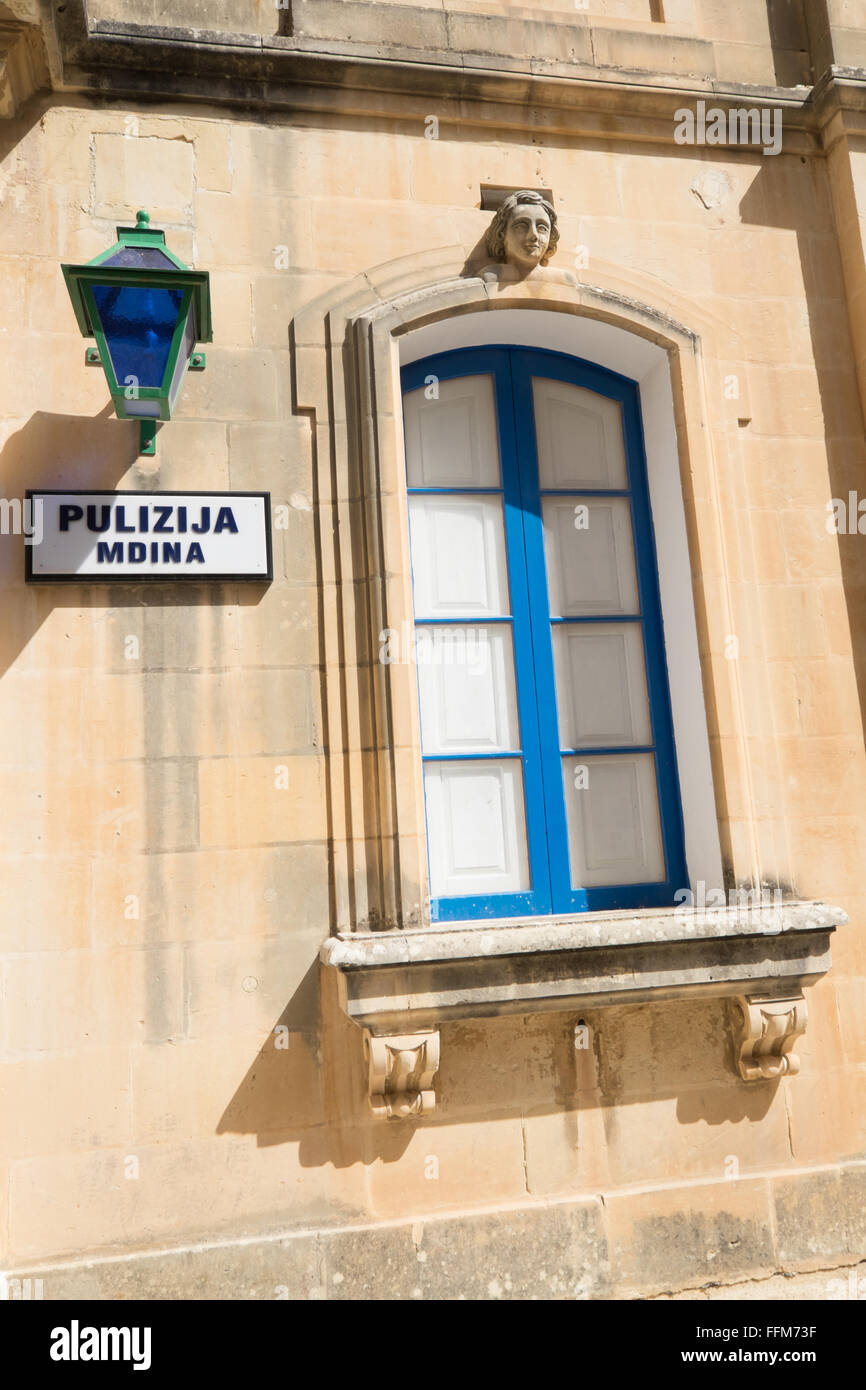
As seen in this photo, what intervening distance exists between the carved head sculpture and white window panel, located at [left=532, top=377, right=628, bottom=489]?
1.93 ft

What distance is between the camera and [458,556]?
16.8ft

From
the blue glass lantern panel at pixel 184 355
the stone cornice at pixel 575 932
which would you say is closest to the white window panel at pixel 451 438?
the blue glass lantern panel at pixel 184 355

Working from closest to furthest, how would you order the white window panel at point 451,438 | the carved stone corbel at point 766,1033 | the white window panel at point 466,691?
the carved stone corbel at point 766,1033 → the white window panel at point 466,691 → the white window panel at point 451,438

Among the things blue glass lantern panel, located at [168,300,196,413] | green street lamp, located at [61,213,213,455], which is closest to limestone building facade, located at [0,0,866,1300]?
blue glass lantern panel, located at [168,300,196,413]

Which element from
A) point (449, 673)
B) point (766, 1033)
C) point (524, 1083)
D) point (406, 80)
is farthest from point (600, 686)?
point (406, 80)

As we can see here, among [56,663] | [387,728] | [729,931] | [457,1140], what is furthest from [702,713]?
[56,663]

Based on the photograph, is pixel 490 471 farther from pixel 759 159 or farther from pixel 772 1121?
pixel 772 1121

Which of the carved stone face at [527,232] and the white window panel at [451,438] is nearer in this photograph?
the carved stone face at [527,232]

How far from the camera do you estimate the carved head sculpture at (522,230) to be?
16.5 ft

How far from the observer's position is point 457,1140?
14.6 feet

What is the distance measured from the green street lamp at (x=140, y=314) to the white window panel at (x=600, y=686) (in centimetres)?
214

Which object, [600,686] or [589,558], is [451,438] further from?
[600,686]

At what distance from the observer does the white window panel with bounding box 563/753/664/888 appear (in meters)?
4.99

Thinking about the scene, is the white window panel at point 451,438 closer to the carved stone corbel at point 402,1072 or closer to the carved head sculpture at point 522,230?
the carved head sculpture at point 522,230
